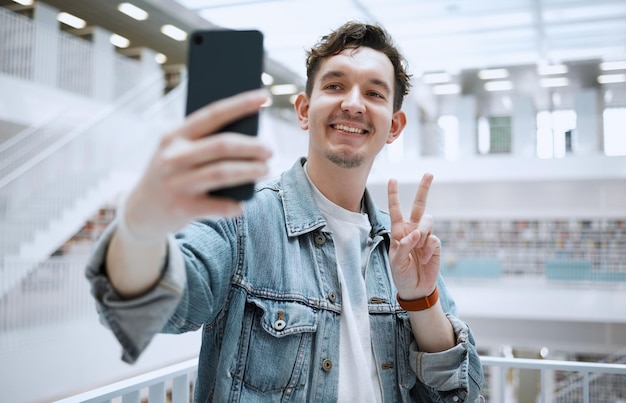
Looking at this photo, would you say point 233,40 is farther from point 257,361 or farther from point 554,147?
point 554,147

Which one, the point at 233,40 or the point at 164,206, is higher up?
the point at 233,40

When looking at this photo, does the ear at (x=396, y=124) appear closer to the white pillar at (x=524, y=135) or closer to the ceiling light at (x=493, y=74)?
the white pillar at (x=524, y=135)

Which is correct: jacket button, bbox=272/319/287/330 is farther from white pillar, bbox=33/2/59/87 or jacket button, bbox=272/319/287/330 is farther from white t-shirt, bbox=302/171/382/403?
white pillar, bbox=33/2/59/87

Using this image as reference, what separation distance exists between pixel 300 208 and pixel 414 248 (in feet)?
0.65

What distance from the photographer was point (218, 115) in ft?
1.24

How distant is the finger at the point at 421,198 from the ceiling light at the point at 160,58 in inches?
206

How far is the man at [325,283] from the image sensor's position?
66cm

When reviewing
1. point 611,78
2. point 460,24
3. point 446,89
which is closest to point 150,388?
point 460,24

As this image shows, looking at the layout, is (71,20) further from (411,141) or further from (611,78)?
(611,78)

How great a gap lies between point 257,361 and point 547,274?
813cm

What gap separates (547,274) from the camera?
798cm

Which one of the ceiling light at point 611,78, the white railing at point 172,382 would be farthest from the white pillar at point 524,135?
the white railing at point 172,382

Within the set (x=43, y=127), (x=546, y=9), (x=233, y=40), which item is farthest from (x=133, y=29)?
(x=233, y=40)

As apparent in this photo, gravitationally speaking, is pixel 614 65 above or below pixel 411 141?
above
